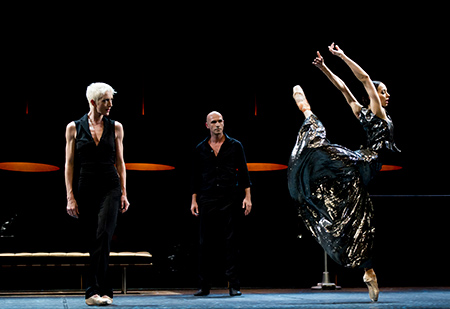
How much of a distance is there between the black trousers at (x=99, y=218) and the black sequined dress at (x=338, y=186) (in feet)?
3.67

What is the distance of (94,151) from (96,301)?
2.69 feet

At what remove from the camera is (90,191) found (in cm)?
327

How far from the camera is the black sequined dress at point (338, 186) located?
139 inches

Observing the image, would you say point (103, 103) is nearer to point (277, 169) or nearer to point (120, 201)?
point (120, 201)

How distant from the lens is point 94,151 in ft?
10.8

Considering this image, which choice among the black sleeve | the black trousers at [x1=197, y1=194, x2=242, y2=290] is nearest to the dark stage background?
the black trousers at [x1=197, y1=194, x2=242, y2=290]

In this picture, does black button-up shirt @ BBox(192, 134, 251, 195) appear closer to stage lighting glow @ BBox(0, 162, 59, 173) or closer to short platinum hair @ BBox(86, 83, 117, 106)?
short platinum hair @ BBox(86, 83, 117, 106)

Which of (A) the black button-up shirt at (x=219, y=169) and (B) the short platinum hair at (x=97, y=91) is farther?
(A) the black button-up shirt at (x=219, y=169)

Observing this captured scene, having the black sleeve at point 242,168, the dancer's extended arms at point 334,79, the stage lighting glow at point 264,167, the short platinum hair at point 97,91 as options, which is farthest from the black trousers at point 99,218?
the stage lighting glow at point 264,167

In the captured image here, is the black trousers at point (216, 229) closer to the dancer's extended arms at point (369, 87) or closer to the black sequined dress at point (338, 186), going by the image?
the black sequined dress at point (338, 186)

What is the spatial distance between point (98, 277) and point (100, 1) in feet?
9.13

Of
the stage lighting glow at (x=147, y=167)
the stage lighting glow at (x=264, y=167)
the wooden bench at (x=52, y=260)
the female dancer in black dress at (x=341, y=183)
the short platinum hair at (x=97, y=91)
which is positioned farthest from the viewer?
the stage lighting glow at (x=264, y=167)

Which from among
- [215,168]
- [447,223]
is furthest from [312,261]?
[215,168]

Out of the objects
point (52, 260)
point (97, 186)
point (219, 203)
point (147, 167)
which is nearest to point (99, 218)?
point (97, 186)
